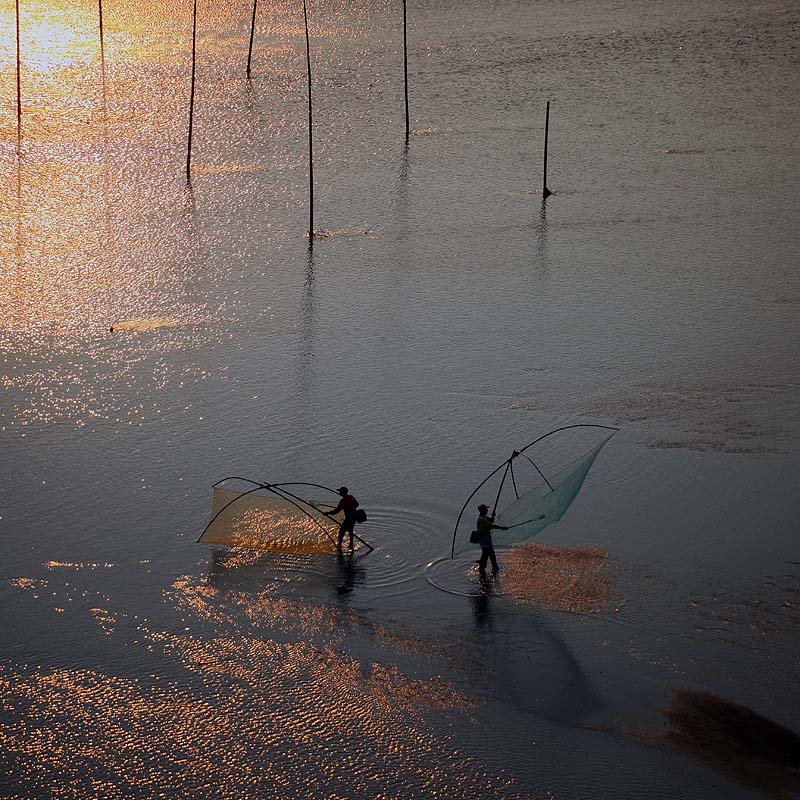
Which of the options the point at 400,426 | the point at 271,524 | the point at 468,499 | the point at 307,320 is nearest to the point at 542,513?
the point at 468,499

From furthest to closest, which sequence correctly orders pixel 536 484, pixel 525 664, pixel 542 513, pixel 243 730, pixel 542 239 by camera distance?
pixel 542 239, pixel 536 484, pixel 542 513, pixel 525 664, pixel 243 730

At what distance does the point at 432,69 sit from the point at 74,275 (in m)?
25.9

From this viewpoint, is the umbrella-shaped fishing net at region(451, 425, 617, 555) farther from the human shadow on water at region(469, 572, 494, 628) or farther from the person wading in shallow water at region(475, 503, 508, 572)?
the human shadow on water at region(469, 572, 494, 628)

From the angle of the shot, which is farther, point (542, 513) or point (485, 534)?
point (542, 513)

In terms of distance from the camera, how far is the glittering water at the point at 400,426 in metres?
13.1

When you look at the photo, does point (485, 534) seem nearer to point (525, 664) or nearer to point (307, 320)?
point (525, 664)

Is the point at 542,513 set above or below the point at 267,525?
above

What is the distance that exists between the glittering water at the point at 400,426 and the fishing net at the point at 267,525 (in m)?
0.26

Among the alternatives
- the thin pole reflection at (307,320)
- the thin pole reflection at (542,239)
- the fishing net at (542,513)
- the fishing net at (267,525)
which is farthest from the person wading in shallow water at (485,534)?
the thin pole reflection at (542,239)

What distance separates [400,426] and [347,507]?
18.1ft

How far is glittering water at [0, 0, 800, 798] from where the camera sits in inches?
516

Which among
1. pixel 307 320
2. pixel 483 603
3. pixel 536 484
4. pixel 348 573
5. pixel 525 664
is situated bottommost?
pixel 525 664

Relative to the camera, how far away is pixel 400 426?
70.0 ft

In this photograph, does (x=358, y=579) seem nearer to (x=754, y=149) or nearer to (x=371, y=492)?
(x=371, y=492)
